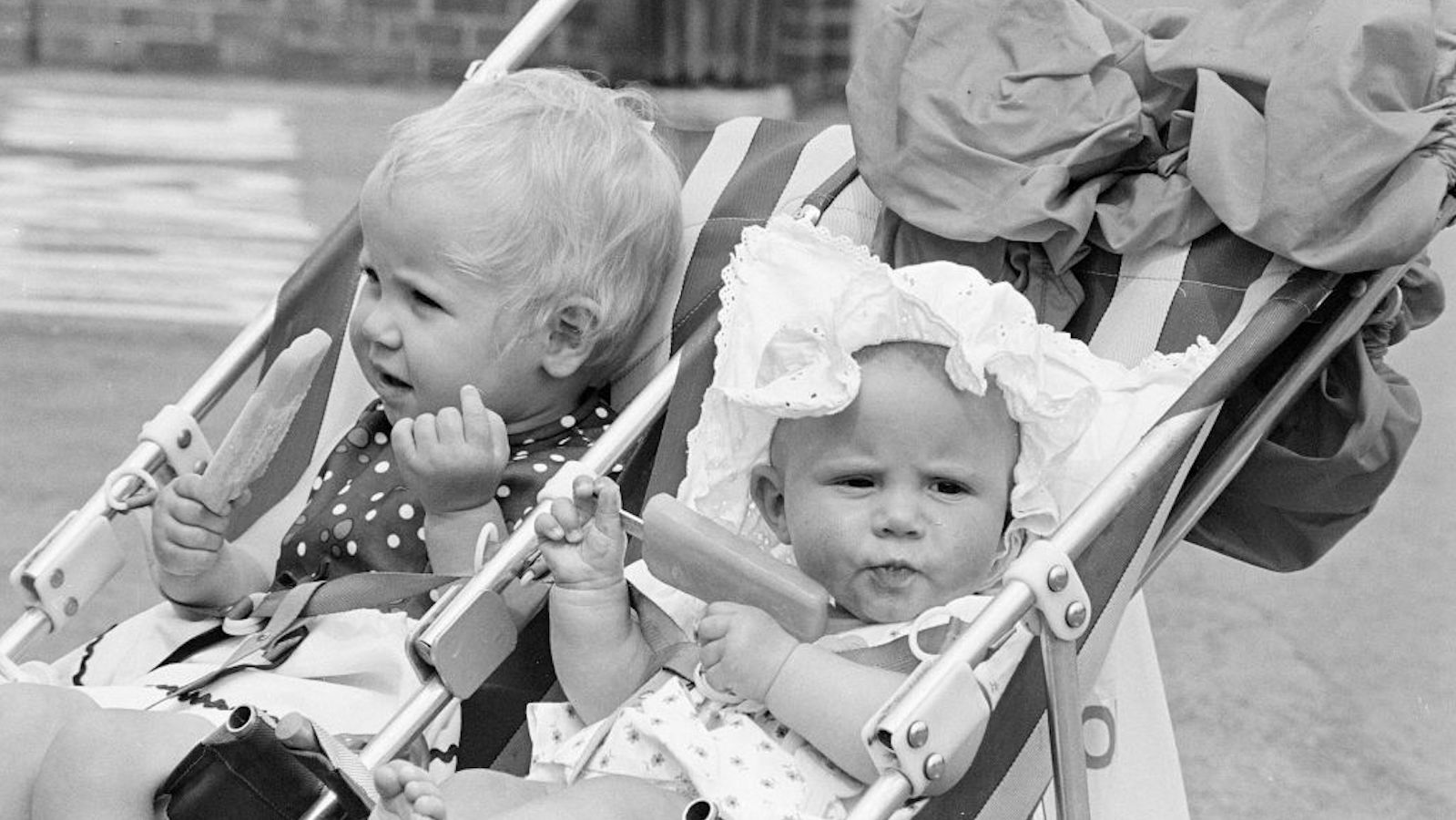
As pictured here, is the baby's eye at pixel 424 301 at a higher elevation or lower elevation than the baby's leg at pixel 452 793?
higher

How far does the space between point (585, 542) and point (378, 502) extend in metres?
0.40

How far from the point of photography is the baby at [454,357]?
2.23 m

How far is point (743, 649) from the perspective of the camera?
1935 millimetres

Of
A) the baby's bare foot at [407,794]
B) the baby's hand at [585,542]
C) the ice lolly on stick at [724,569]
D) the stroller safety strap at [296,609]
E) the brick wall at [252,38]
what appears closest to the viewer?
the baby's bare foot at [407,794]

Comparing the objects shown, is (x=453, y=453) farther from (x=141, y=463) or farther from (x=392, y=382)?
(x=141, y=463)

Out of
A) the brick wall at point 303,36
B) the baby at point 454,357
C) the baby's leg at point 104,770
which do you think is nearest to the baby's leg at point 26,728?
the baby's leg at point 104,770

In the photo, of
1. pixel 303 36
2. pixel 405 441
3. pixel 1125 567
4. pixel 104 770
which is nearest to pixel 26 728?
pixel 104 770

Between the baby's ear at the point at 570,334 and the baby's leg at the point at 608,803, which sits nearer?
the baby's leg at the point at 608,803

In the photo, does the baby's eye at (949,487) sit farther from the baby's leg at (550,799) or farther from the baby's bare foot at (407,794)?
the baby's bare foot at (407,794)

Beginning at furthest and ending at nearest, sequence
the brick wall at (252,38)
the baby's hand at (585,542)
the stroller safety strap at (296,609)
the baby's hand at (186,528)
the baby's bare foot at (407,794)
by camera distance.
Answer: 1. the brick wall at (252,38)
2. the baby's hand at (186,528)
3. the stroller safety strap at (296,609)
4. the baby's hand at (585,542)
5. the baby's bare foot at (407,794)

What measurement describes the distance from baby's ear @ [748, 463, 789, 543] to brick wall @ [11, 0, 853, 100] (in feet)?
18.7

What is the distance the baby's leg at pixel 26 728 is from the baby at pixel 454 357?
0.20m

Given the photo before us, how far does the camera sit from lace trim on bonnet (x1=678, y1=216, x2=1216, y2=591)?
2016 mm

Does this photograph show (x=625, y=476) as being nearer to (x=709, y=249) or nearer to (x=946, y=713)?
(x=709, y=249)
